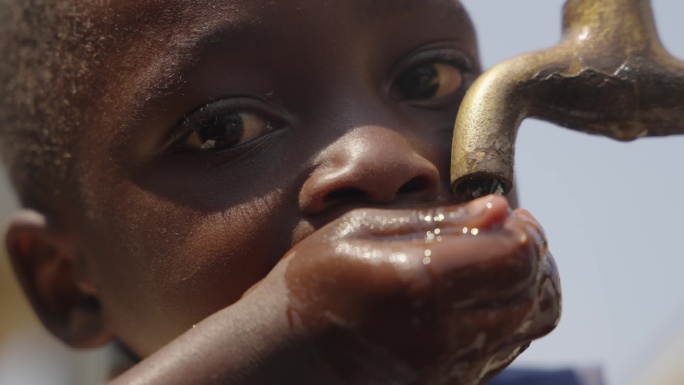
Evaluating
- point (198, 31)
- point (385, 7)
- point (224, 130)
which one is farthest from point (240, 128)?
point (385, 7)

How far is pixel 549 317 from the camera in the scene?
72cm

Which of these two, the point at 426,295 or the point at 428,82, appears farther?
the point at 428,82

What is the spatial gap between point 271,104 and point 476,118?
24 centimetres

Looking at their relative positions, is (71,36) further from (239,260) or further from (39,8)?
(239,260)

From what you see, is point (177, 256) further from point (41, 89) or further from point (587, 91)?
point (587, 91)

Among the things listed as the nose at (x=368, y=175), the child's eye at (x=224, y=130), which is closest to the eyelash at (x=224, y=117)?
the child's eye at (x=224, y=130)

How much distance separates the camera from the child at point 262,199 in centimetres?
67

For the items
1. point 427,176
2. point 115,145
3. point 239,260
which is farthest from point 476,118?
point 115,145

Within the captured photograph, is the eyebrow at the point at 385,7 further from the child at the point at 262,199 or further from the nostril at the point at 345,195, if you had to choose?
the nostril at the point at 345,195

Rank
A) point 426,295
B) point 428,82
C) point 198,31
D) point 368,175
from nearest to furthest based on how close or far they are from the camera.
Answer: point 426,295, point 368,175, point 198,31, point 428,82

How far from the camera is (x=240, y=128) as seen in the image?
97 cm

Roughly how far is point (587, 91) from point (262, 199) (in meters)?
0.37

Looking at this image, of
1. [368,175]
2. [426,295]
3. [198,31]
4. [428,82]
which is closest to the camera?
[426,295]

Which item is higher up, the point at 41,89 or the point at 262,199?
the point at 41,89
